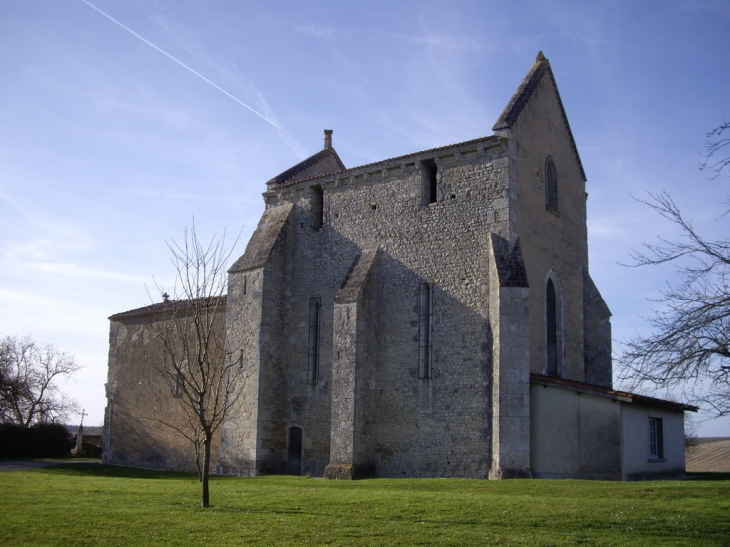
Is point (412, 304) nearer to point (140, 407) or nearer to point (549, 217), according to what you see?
point (549, 217)

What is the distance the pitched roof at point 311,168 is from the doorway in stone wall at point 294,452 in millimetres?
8623

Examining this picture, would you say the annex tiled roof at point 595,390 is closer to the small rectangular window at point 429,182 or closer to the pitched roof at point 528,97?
the small rectangular window at point 429,182

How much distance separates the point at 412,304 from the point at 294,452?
248 inches

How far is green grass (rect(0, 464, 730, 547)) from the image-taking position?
34.2ft

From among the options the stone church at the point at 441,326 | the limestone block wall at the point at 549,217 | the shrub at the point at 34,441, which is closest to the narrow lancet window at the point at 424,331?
the stone church at the point at 441,326

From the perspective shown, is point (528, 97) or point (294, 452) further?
point (294, 452)

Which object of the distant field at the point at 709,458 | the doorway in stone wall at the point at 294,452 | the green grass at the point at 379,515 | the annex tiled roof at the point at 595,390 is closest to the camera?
the green grass at the point at 379,515

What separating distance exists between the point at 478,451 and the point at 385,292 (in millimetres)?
5524

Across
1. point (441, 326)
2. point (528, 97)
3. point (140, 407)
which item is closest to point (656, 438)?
point (441, 326)

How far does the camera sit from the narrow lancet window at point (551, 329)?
21.6 m

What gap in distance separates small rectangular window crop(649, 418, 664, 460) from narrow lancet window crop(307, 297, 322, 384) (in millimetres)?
9996

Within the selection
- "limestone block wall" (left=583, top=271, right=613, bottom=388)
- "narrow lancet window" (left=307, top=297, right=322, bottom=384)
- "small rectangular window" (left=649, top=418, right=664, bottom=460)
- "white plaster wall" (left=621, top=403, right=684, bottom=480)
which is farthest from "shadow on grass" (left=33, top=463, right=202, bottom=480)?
"limestone block wall" (left=583, top=271, right=613, bottom=388)

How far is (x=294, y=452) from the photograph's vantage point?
22.8 m

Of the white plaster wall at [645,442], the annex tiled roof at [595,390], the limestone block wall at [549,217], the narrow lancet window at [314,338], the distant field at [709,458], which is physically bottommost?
the distant field at [709,458]
